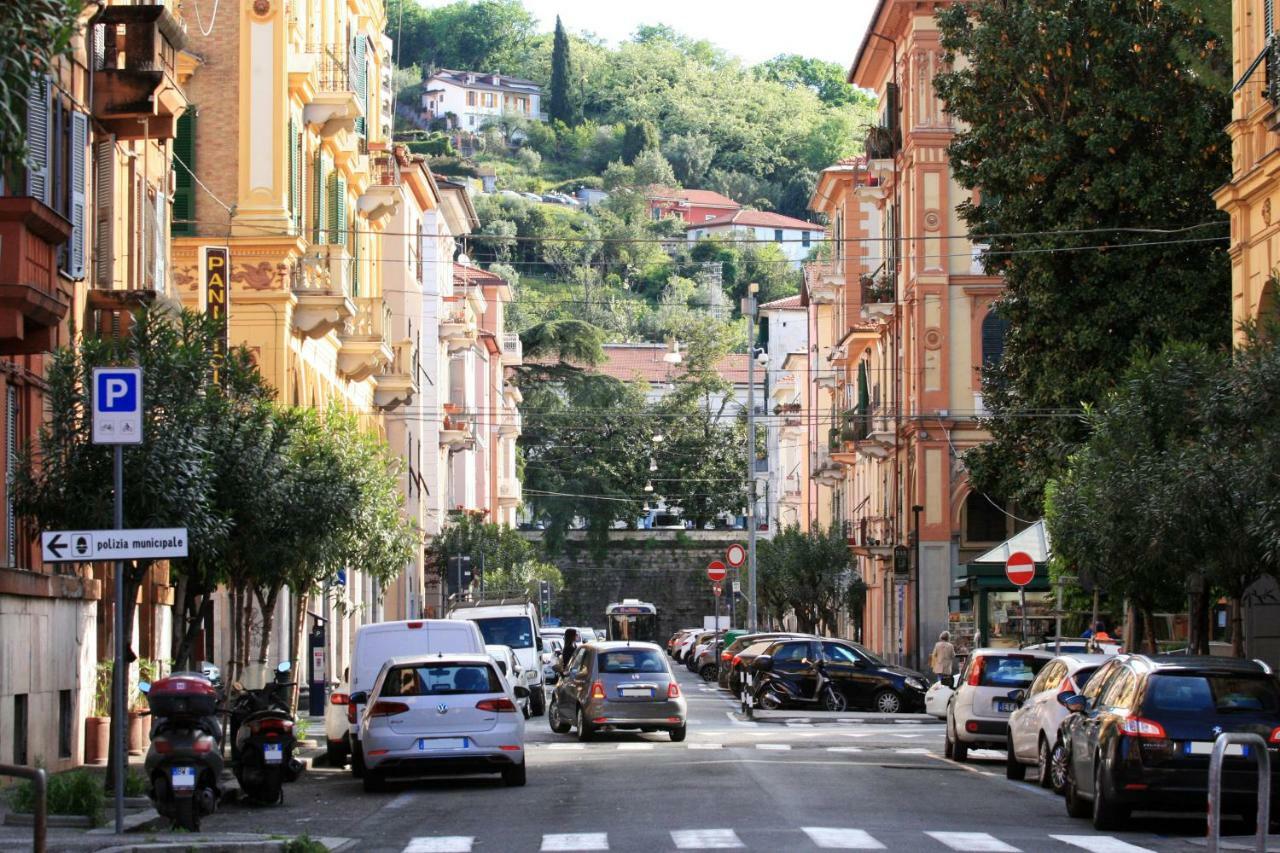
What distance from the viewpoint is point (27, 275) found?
18.9m

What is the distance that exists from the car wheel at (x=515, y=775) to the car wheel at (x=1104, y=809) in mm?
6653

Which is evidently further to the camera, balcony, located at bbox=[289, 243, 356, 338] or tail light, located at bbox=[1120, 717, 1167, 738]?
balcony, located at bbox=[289, 243, 356, 338]

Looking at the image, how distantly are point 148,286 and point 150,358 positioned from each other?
7.23m

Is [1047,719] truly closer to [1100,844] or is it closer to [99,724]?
[1100,844]

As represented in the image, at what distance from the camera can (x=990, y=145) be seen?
36969 millimetres

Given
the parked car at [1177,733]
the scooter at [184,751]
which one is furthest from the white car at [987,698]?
the scooter at [184,751]

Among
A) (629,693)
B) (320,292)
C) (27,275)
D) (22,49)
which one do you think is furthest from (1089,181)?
(22,49)

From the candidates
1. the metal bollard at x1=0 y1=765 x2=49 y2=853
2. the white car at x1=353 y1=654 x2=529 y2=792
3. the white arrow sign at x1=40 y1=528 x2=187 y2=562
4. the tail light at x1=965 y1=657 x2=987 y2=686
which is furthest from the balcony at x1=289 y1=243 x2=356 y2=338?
the metal bollard at x1=0 y1=765 x2=49 y2=853

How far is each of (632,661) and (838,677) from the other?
1023 cm

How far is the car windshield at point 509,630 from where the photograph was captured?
4329cm

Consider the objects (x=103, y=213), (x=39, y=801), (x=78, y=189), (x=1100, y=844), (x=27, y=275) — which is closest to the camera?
(x=39, y=801)

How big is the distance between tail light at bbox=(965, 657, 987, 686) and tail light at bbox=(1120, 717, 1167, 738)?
10027mm

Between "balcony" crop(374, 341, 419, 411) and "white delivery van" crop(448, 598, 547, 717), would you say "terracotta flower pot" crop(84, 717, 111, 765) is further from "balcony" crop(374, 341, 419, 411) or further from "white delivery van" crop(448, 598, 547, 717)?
"balcony" crop(374, 341, 419, 411)

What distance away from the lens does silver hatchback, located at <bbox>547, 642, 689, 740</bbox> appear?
3102 centimetres
